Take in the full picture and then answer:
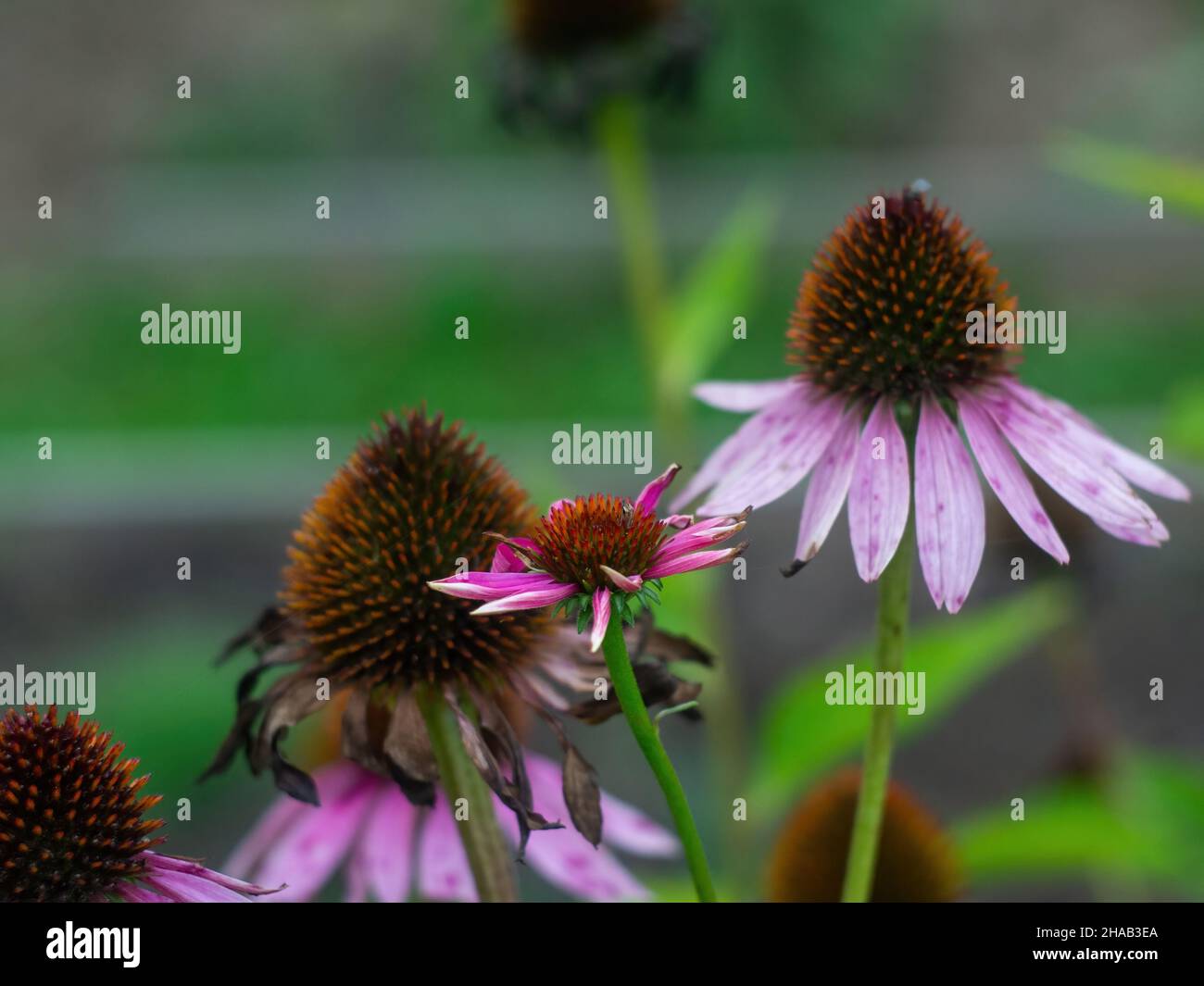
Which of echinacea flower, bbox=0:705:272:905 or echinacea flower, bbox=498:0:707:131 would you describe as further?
echinacea flower, bbox=498:0:707:131

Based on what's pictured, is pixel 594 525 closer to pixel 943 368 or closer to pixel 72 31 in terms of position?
pixel 943 368

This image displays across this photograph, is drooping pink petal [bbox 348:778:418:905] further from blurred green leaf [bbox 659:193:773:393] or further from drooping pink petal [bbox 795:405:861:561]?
blurred green leaf [bbox 659:193:773:393]

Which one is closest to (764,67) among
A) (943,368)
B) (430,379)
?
(430,379)

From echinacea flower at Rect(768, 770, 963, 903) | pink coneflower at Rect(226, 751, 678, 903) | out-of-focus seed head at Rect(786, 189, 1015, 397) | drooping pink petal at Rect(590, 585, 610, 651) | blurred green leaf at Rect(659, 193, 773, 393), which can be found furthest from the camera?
blurred green leaf at Rect(659, 193, 773, 393)

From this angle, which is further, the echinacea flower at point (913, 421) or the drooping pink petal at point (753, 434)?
the drooping pink petal at point (753, 434)

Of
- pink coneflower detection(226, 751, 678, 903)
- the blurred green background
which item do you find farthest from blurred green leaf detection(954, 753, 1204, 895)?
pink coneflower detection(226, 751, 678, 903)

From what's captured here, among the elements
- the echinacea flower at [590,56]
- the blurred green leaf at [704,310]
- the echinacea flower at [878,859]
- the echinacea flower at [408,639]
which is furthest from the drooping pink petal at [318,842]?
the echinacea flower at [590,56]

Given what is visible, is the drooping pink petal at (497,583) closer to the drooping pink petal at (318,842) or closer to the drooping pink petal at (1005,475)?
the drooping pink petal at (1005,475)
